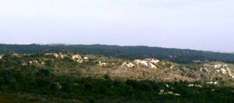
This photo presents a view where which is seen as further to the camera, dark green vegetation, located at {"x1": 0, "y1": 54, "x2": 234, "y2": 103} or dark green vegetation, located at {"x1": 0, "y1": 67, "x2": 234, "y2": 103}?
dark green vegetation, located at {"x1": 0, "y1": 67, "x2": 234, "y2": 103}

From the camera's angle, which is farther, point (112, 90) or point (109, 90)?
point (112, 90)

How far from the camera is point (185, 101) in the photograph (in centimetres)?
13938

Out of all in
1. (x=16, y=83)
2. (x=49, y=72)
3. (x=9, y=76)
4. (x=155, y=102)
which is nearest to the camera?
(x=155, y=102)

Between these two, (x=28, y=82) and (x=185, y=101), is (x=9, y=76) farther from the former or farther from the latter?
(x=185, y=101)

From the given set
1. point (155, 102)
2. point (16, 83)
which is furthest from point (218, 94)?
point (16, 83)

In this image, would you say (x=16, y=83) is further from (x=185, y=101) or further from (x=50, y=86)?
(x=185, y=101)

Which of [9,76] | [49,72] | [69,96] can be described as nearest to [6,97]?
[69,96]

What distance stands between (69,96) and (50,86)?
1662 centimetres

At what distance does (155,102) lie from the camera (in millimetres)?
131250

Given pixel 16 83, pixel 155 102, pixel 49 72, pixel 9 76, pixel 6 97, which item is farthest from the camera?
pixel 49 72

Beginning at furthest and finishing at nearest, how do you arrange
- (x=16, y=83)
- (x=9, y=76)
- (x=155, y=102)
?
(x=9, y=76) < (x=16, y=83) < (x=155, y=102)

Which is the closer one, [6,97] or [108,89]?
[6,97]

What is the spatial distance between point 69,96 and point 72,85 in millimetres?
20538

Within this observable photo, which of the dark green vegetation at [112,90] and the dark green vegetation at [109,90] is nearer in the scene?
the dark green vegetation at [112,90]
